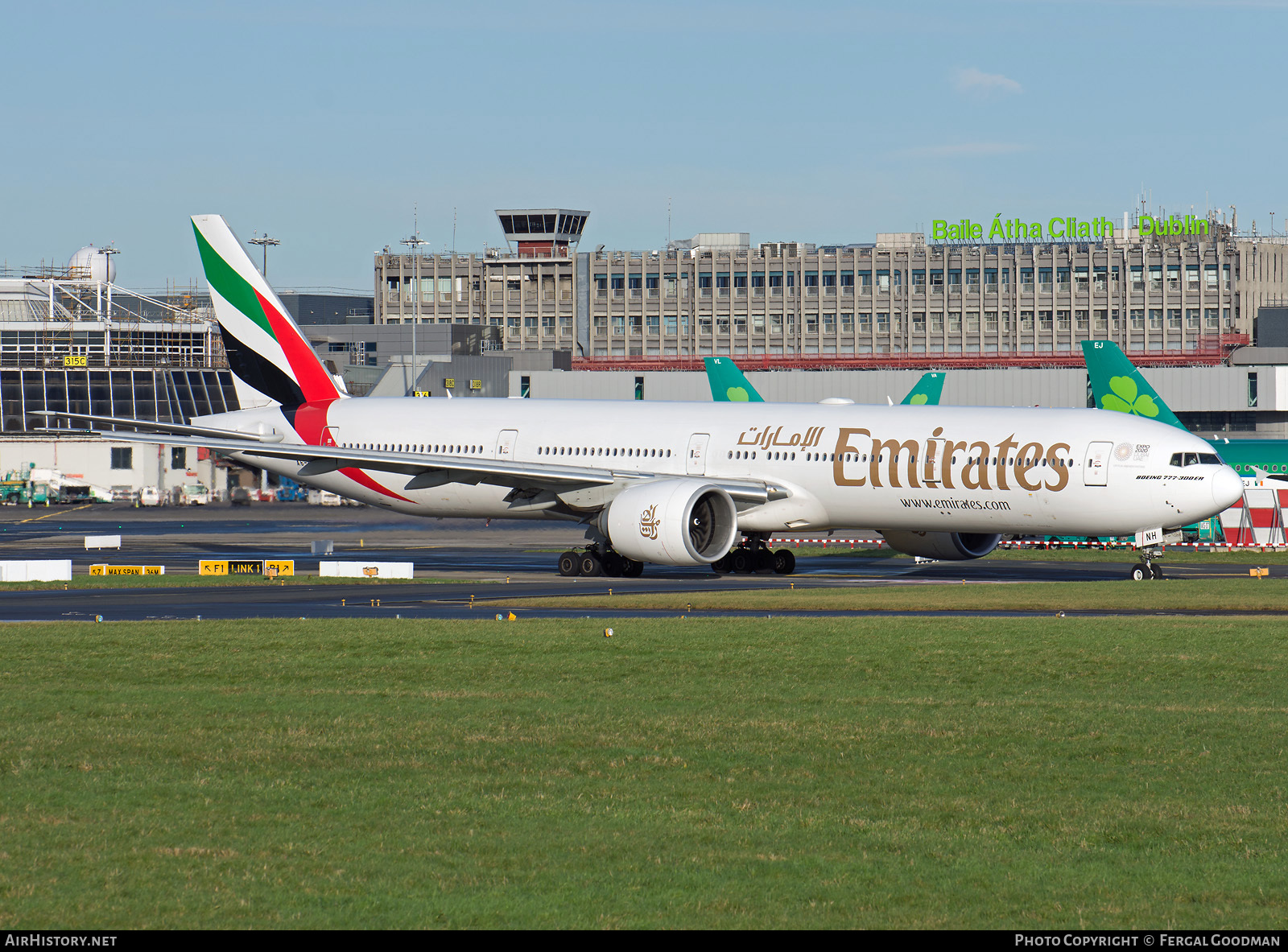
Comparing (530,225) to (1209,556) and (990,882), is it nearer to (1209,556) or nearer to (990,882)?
(1209,556)

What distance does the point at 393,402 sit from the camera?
49938mm

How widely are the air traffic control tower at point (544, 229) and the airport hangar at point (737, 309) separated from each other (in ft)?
0.61

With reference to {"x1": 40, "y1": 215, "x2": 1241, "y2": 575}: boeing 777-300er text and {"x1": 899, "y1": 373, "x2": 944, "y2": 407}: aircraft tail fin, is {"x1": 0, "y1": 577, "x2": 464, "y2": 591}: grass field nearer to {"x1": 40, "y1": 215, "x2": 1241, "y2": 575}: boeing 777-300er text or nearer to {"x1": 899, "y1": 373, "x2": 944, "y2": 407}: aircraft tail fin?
{"x1": 40, "y1": 215, "x2": 1241, "y2": 575}: boeing 777-300er text

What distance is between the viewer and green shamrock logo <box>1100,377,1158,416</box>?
57.8 meters

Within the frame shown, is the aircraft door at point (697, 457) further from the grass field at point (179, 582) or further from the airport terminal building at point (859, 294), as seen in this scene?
the airport terminal building at point (859, 294)

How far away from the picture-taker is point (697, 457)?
146 feet

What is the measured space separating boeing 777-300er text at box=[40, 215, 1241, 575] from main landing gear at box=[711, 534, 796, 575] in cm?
5

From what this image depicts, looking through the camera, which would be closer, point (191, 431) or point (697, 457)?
point (697, 457)

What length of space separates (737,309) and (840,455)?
445ft

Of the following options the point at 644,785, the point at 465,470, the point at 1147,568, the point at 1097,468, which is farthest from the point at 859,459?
the point at 644,785

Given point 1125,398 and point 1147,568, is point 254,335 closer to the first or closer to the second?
point 1147,568

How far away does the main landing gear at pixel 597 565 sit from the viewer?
144ft

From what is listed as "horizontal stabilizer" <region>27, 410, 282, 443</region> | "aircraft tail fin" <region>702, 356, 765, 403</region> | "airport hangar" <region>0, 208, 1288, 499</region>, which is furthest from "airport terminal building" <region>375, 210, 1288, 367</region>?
"horizontal stabilizer" <region>27, 410, 282, 443</region>

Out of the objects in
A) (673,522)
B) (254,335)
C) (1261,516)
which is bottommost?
(1261,516)
